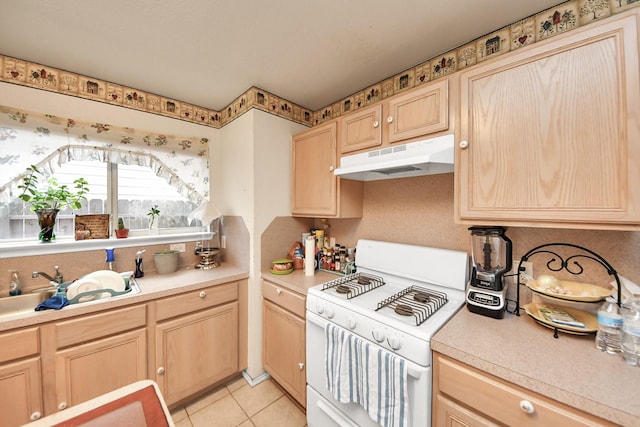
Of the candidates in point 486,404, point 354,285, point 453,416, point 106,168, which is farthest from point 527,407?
point 106,168

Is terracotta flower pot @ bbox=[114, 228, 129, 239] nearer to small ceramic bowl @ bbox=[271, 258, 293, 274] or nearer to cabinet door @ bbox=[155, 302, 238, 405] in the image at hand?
cabinet door @ bbox=[155, 302, 238, 405]

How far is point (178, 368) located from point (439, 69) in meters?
2.78

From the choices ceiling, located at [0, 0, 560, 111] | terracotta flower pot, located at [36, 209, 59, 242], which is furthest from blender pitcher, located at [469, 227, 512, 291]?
terracotta flower pot, located at [36, 209, 59, 242]

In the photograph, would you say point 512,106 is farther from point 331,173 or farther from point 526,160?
point 331,173

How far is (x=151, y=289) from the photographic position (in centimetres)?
158

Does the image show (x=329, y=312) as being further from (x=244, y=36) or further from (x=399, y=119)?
(x=244, y=36)

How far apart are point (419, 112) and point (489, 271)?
0.95 metres

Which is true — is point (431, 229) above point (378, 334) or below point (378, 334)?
above

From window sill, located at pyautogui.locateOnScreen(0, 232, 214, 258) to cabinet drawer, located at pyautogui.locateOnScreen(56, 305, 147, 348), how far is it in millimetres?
688

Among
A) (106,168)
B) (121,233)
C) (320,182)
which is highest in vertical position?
(106,168)

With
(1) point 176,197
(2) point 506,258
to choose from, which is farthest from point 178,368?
(2) point 506,258

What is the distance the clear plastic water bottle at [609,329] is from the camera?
0.88 metres

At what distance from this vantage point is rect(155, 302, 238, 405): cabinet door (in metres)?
1.59

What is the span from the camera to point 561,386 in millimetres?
725
